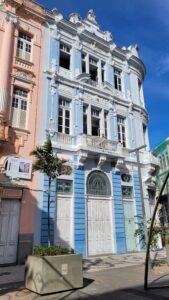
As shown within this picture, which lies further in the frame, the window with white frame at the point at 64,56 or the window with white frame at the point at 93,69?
the window with white frame at the point at 93,69

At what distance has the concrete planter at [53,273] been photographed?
6.38 meters

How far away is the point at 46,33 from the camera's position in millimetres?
16328

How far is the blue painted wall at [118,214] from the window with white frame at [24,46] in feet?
29.9

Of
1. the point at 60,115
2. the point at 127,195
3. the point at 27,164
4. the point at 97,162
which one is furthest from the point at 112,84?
the point at 27,164

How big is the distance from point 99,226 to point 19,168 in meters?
5.68

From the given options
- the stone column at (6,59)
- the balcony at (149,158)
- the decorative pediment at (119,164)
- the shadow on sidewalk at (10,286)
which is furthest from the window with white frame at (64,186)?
the balcony at (149,158)

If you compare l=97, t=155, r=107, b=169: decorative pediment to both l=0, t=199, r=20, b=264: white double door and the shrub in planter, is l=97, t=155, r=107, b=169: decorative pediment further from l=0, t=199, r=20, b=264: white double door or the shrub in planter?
the shrub in planter

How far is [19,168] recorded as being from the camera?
12219 mm

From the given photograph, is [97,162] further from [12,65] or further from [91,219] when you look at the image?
[12,65]

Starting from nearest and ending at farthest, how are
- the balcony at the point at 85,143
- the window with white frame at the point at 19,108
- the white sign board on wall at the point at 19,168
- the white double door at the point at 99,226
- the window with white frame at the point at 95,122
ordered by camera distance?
the white sign board on wall at the point at 19,168, the window with white frame at the point at 19,108, the white double door at the point at 99,226, the balcony at the point at 85,143, the window with white frame at the point at 95,122

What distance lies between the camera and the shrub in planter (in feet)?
21.0

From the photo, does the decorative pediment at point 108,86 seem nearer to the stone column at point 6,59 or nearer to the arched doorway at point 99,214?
the arched doorway at point 99,214

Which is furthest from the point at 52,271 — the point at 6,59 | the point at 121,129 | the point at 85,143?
the point at 121,129

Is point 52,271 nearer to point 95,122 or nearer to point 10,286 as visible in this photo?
point 10,286
